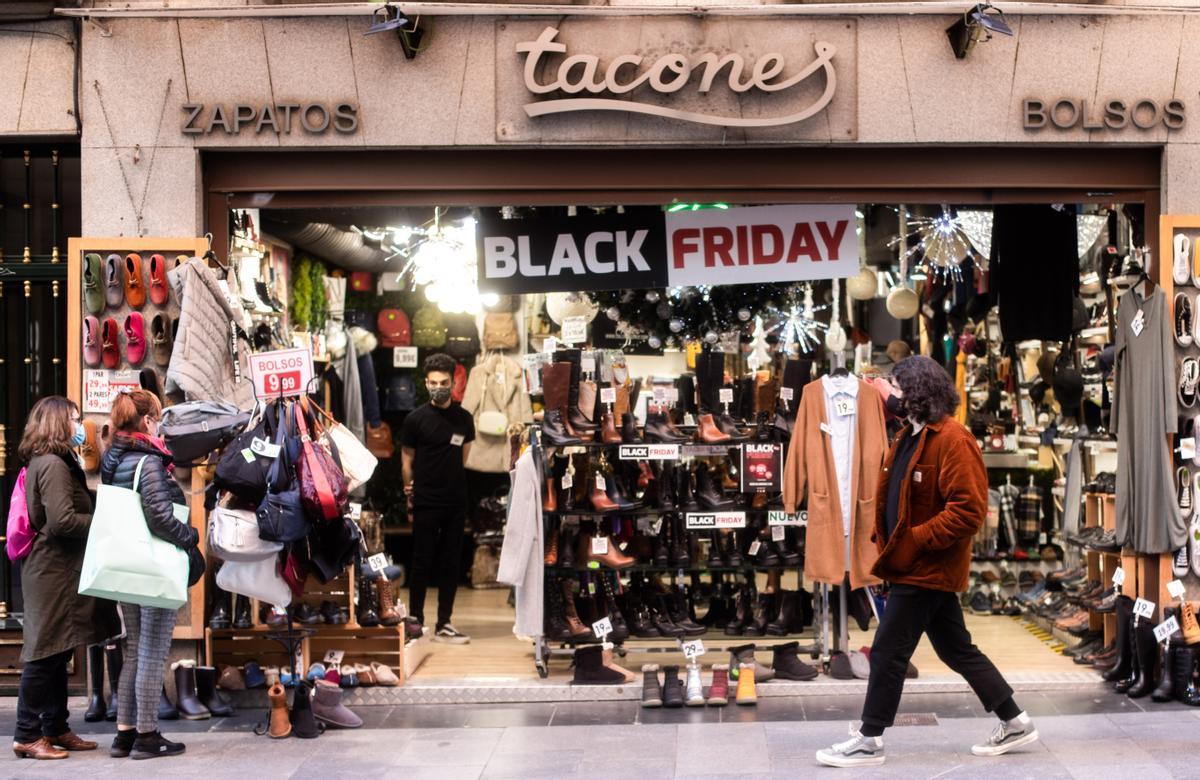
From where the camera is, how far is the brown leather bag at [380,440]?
1241cm

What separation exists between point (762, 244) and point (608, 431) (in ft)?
4.99

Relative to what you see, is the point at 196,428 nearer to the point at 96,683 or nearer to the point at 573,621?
the point at 96,683

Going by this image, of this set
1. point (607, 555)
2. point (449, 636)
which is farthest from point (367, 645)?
point (607, 555)

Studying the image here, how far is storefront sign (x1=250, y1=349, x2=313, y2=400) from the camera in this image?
7188mm

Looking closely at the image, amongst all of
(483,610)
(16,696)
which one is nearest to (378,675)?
(16,696)

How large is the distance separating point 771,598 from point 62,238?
15.7 ft

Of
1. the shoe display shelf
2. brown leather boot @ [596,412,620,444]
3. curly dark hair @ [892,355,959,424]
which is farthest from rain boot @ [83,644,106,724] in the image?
curly dark hair @ [892,355,959,424]

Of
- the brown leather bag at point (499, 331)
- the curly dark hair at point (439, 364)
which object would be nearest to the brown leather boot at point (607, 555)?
the curly dark hair at point (439, 364)

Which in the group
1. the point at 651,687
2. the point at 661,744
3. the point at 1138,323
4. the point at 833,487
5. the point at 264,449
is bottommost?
the point at 661,744

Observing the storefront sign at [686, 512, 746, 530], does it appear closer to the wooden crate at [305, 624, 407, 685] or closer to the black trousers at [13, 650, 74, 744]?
the wooden crate at [305, 624, 407, 685]

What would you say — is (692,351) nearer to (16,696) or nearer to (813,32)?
(813,32)

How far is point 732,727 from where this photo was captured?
7395 mm

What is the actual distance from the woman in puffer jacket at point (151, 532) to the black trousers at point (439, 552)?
9.36 ft

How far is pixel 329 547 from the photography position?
712 centimetres
